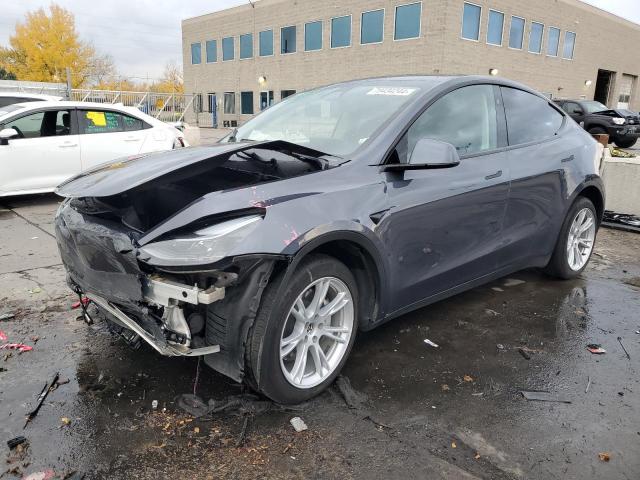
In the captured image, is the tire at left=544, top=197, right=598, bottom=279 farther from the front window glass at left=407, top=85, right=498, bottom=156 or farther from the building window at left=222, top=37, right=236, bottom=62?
the building window at left=222, top=37, right=236, bottom=62

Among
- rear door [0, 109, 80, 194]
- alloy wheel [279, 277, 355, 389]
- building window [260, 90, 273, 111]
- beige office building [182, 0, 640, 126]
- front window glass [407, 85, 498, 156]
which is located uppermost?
beige office building [182, 0, 640, 126]

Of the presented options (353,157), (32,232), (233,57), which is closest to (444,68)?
(233,57)

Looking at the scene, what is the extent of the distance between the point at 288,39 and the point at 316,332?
1384 inches

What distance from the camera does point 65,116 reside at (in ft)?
26.8

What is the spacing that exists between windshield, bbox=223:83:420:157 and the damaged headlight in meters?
0.98

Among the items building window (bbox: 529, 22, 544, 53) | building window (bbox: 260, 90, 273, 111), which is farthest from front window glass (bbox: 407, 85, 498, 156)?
building window (bbox: 260, 90, 273, 111)

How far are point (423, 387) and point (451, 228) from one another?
1027 mm

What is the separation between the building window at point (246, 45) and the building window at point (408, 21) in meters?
12.9

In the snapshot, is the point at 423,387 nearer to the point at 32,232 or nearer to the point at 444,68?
the point at 32,232

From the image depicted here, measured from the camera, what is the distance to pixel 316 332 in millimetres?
2867

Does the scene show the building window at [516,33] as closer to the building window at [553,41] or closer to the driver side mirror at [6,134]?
the building window at [553,41]

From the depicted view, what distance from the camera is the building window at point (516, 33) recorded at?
101 ft

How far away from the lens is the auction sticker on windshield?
3.47m

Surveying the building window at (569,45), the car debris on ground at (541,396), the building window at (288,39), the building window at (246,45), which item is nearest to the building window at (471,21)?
the building window at (569,45)
